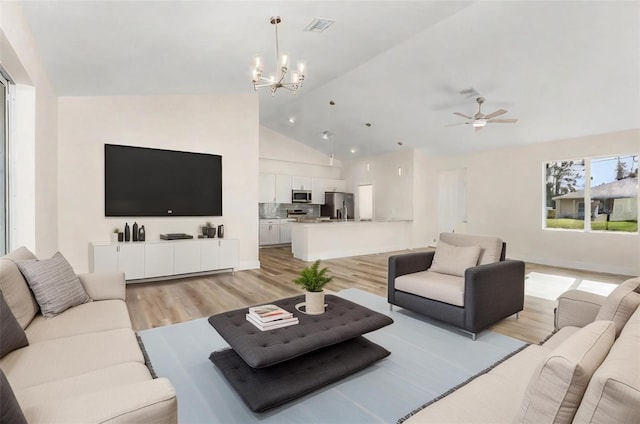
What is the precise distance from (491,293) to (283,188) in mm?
7052

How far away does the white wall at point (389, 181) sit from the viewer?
329 inches

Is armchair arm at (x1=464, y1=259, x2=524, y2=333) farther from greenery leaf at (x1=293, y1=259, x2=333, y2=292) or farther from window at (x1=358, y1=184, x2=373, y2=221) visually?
window at (x1=358, y1=184, x2=373, y2=221)

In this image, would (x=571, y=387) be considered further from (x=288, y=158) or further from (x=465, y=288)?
(x=288, y=158)

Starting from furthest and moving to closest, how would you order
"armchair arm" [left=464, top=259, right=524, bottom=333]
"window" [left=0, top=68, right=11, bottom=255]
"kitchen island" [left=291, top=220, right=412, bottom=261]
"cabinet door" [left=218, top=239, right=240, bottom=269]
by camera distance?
1. "kitchen island" [left=291, top=220, right=412, bottom=261]
2. "cabinet door" [left=218, top=239, right=240, bottom=269]
3. "window" [left=0, top=68, right=11, bottom=255]
4. "armchair arm" [left=464, top=259, right=524, bottom=333]

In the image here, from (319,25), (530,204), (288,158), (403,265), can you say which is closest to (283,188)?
(288,158)

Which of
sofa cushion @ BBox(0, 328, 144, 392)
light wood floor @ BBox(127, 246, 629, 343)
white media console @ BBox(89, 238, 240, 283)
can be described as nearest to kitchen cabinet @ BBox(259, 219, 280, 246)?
light wood floor @ BBox(127, 246, 629, 343)

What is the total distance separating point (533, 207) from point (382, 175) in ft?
12.4

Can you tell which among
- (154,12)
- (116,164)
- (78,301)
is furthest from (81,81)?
(78,301)

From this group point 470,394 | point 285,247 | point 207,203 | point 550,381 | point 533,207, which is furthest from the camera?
point 285,247

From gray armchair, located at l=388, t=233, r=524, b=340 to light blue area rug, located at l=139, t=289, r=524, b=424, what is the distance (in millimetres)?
192

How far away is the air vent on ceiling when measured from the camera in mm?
3505

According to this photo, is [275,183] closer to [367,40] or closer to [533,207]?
[367,40]

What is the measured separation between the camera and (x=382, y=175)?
29.9 feet

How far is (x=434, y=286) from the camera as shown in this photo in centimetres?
299
